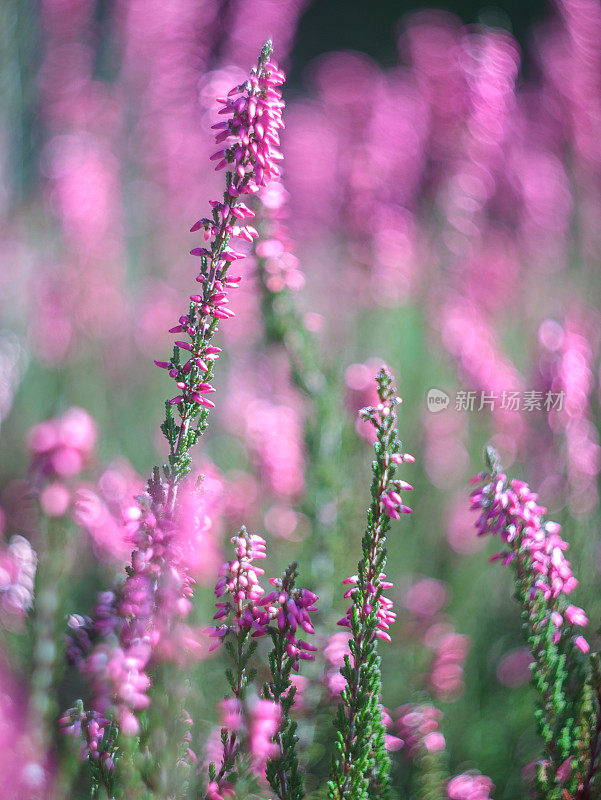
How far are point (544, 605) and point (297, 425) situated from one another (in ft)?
4.79

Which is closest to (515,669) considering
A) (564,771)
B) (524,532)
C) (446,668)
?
(446,668)

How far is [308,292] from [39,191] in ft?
7.94

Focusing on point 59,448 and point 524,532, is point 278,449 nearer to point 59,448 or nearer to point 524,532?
point 59,448

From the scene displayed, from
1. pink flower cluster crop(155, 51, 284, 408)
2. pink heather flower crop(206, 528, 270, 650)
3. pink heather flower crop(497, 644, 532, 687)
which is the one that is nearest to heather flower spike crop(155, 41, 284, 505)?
pink flower cluster crop(155, 51, 284, 408)

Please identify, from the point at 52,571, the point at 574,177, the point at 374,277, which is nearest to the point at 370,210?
the point at 374,277

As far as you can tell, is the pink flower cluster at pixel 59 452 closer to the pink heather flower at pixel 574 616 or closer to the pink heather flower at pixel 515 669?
the pink heather flower at pixel 574 616

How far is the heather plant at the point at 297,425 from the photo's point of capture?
109 cm

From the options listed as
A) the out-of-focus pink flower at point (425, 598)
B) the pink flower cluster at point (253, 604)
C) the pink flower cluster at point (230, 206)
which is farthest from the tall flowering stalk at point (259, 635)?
the out-of-focus pink flower at point (425, 598)

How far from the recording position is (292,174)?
4.12 m

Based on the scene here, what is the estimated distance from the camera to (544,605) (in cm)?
124

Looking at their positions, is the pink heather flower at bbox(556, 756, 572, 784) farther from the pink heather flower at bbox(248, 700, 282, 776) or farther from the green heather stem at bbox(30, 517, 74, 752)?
the green heather stem at bbox(30, 517, 74, 752)

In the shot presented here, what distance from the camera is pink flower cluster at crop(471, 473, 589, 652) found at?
1.18m

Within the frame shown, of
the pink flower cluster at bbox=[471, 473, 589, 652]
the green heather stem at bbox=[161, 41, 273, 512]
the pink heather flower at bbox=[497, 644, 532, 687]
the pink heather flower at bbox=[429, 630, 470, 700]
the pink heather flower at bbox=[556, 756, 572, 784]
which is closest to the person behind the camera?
the green heather stem at bbox=[161, 41, 273, 512]

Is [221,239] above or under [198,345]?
above
